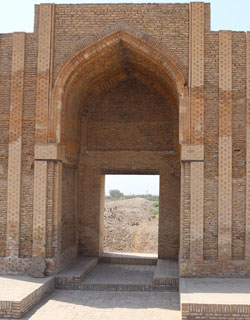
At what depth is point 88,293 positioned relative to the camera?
868cm

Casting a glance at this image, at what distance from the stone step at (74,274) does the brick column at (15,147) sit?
3.81 ft

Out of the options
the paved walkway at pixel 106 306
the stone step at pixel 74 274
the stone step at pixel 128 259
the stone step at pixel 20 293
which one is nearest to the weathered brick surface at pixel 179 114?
the stone step at pixel 74 274

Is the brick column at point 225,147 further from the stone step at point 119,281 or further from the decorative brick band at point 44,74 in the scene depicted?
the decorative brick band at point 44,74

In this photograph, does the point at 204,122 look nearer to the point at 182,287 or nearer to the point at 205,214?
the point at 205,214

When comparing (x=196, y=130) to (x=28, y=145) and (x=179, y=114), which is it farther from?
(x=28, y=145)

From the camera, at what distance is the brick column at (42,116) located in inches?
356

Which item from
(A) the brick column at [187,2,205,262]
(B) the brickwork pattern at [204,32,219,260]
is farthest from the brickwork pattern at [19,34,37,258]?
(B) the brickwork pattern at [204,32,219,260]

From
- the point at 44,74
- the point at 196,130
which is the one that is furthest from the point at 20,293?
the point at 196,130

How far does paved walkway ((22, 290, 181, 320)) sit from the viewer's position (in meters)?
7.07

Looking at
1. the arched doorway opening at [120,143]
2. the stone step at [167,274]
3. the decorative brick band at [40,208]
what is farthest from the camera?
the arched doorway opening at [120,143]

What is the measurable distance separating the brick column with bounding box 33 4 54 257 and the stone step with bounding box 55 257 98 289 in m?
0.71

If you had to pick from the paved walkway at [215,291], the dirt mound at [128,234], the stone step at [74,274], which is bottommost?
the dirt mound at [128,234]

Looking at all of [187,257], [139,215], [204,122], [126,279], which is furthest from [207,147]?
[139,215]

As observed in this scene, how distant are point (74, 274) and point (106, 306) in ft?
5.39
